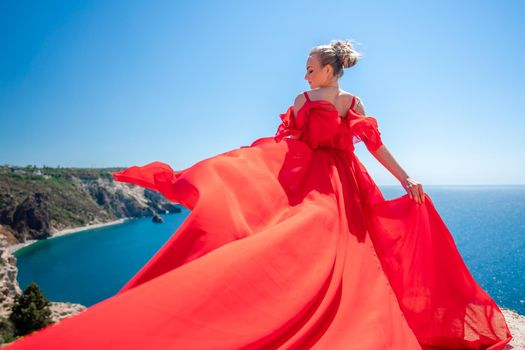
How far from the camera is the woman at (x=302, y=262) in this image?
1.05 metres

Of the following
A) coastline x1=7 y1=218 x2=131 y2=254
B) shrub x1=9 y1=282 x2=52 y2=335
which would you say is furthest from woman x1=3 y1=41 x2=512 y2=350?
coastline x1=7 y1=218 x2=131 y2=254

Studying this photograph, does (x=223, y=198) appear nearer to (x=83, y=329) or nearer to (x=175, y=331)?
(x=175, y=331)

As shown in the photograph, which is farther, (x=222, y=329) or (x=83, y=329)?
(x=222, y=329)

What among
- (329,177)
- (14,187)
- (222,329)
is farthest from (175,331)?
(14,187)

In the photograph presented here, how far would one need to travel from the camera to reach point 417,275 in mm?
2045

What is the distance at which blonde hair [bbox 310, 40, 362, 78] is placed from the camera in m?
2.53

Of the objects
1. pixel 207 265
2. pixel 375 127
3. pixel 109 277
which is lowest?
pixel 109 277

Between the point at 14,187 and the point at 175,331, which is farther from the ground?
the point at 14,187

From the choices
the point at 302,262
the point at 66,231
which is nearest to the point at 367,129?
the point at 302,262

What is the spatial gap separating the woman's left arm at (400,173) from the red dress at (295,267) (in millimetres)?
55

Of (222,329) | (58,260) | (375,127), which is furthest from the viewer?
(58,260)

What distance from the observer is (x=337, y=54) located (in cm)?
254

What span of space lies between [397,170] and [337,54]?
1.05 metres

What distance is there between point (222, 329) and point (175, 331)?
6.7 inches
